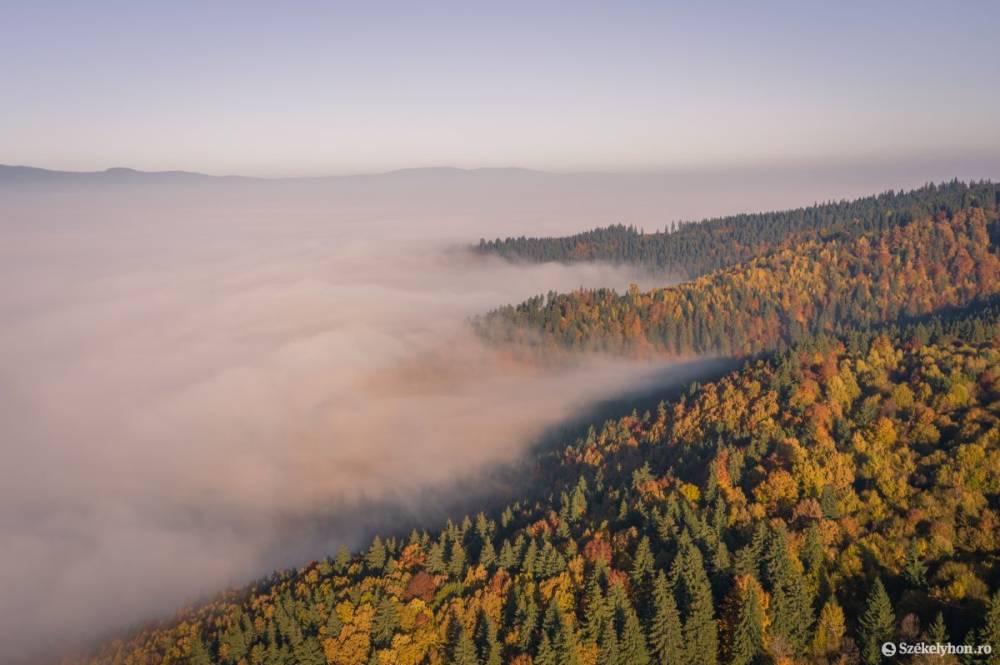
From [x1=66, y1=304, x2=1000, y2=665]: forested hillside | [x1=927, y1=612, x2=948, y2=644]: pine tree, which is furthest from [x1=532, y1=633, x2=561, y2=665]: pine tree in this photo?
[x1=927, y1=612, x2=948, y2=644]: pine tree

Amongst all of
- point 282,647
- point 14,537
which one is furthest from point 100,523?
point 282,647

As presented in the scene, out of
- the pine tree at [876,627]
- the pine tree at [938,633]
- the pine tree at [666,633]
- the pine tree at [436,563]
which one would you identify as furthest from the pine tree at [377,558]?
the pine tree at [938,633]

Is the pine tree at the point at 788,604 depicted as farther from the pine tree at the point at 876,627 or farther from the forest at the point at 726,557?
the pine tree at the point at 876,627

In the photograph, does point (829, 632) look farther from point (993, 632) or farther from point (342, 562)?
point (342, 562)

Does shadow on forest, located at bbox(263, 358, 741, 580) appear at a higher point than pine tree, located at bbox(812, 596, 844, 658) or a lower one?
lower

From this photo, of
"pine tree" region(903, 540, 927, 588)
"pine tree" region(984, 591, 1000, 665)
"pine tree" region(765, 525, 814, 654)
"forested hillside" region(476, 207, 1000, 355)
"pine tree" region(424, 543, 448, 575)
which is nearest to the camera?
"pine tree" region(984, 591, 1000, 665)

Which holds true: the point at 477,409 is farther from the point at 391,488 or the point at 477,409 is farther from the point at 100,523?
the point at 100,523

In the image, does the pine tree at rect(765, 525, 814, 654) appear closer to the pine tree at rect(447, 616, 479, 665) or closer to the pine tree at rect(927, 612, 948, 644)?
the pine tree at rect(927, 612, 948, 644)
